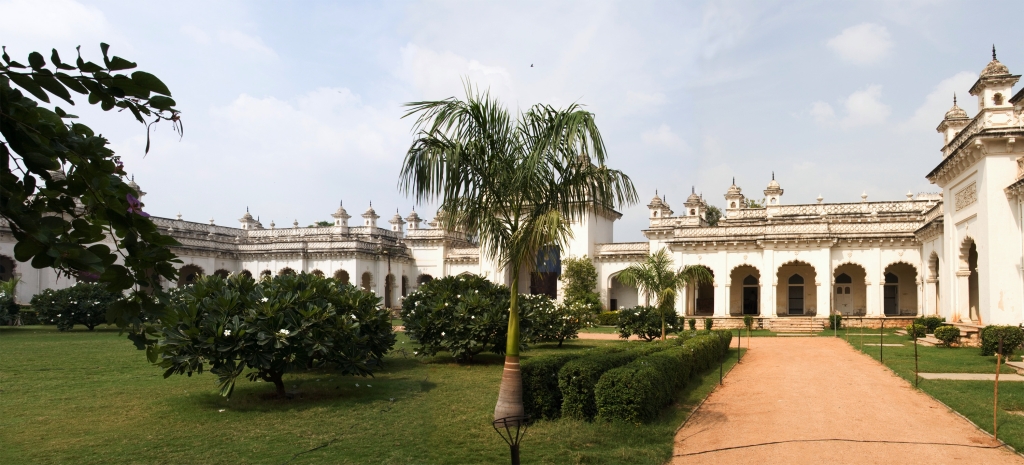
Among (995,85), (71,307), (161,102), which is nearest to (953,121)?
(995,85)

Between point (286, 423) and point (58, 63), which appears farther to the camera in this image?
point (286, 423)

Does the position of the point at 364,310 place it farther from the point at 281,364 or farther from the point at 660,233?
the point at 660,233

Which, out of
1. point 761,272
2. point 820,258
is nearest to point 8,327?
point 761,272

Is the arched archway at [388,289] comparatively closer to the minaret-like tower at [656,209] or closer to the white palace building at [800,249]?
the white palace building at [800,249]

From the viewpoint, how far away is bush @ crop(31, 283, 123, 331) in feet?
74.3

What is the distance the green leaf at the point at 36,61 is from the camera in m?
2.31

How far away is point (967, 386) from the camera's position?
1138 cm

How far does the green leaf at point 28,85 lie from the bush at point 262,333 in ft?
23.8

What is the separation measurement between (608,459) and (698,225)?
92.8ft

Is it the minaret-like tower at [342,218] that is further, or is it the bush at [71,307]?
the minaret-like tower at [342,218]

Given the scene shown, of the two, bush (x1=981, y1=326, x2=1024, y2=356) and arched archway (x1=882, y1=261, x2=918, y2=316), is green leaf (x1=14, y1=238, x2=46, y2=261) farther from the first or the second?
arched archway (x1=882, y1=261, x2=918, y2=316)

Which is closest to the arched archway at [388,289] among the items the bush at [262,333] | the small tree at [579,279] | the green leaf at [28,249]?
the small tree at [579,279]

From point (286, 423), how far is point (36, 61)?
7.12 meters

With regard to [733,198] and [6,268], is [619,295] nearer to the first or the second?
[733,198]
